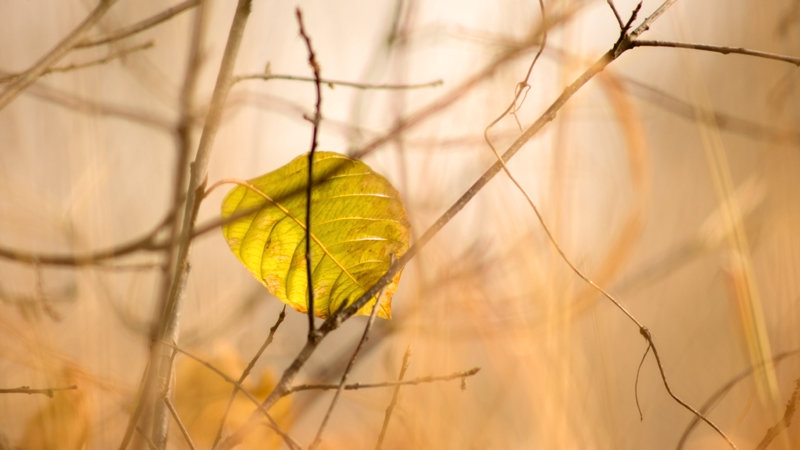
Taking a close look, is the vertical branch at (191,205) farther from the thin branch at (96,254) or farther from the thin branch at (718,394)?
the thin branch at (718,394)

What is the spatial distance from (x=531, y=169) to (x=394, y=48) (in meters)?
0.14

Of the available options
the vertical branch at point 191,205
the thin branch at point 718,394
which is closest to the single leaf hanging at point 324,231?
the vertical branch at point 191,205

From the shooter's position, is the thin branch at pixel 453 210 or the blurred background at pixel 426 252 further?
the blurred background at pixel 426 252

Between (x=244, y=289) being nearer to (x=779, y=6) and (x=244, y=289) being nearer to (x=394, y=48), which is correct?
(x=394, y=48)

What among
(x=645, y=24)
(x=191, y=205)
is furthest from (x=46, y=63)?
(x=645, y=24)

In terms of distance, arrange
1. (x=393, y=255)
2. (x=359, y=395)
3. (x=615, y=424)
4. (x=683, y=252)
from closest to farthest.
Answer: (x=393, y=255) < (x=615, y=424) < (x=359, y=395) < (x=683, y=252)

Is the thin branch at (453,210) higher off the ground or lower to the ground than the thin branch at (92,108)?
lower

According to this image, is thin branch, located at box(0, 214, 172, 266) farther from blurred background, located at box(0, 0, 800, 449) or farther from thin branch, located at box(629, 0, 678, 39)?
thin branch, located at box(629, 0, 678, 39)

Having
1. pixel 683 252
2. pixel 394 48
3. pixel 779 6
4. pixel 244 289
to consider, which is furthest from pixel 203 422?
pixel 779 6

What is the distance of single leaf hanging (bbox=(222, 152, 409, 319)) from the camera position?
0.24 m

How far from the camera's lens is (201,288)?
1.25ft

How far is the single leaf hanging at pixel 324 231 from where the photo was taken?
0.24m

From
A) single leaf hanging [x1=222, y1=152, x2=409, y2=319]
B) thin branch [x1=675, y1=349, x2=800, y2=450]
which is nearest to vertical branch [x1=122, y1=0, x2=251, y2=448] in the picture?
single leaf hanging [x1=222, y1=152, x2=409, y2=319]

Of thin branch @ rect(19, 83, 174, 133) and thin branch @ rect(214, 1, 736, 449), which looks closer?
thin branch @ rect(214, 1, 736, 449)
